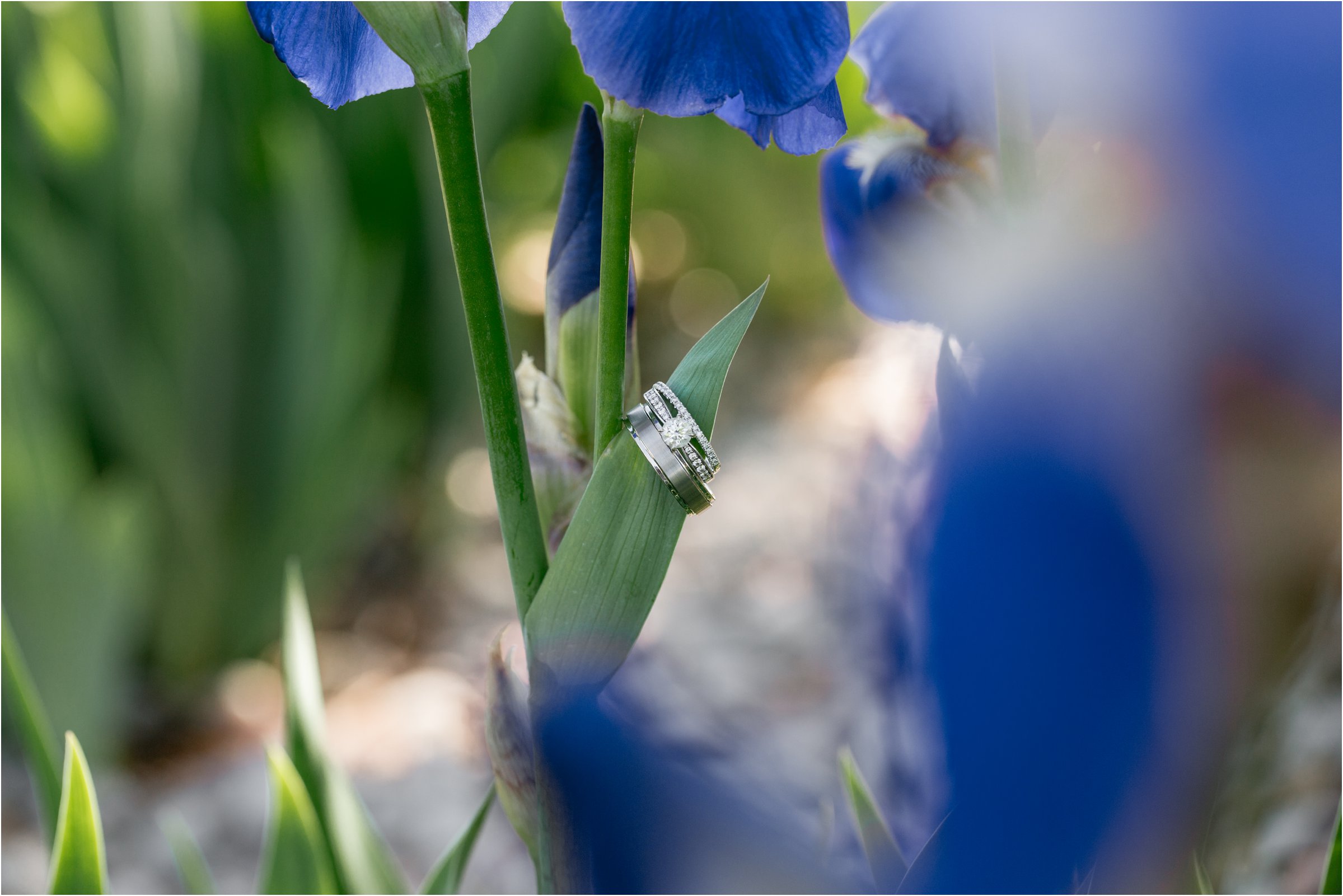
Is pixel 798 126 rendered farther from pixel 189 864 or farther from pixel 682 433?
pixel 189 864

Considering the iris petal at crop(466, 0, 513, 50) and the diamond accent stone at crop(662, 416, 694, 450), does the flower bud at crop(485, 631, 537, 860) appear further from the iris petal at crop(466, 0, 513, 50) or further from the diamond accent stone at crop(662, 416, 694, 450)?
the iris petal at crop(466, 0, 513, 50)

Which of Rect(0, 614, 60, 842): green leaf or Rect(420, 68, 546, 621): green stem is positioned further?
Rect(0, 614, 60, 842): green leaf

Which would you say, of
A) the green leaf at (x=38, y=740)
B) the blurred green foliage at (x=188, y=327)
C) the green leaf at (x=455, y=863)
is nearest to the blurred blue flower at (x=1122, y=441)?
the green leaf at (x=455, y=863)

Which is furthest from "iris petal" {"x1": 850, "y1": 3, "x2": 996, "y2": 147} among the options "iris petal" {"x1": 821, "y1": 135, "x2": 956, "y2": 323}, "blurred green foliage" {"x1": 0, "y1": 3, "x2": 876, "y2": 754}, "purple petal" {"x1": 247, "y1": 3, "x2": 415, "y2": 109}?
"blurred green foliage" {"x1": 0, "y1": 3, "x2": 876, "y2": 754}

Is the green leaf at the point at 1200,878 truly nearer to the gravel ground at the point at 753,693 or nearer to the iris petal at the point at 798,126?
the gravel ground at the point at 753,693

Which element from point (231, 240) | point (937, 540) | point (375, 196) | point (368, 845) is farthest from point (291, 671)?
point (375, 196)

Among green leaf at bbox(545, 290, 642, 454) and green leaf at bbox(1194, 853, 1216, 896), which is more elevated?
green leaf at bbox(545, 290, 642, 454)
